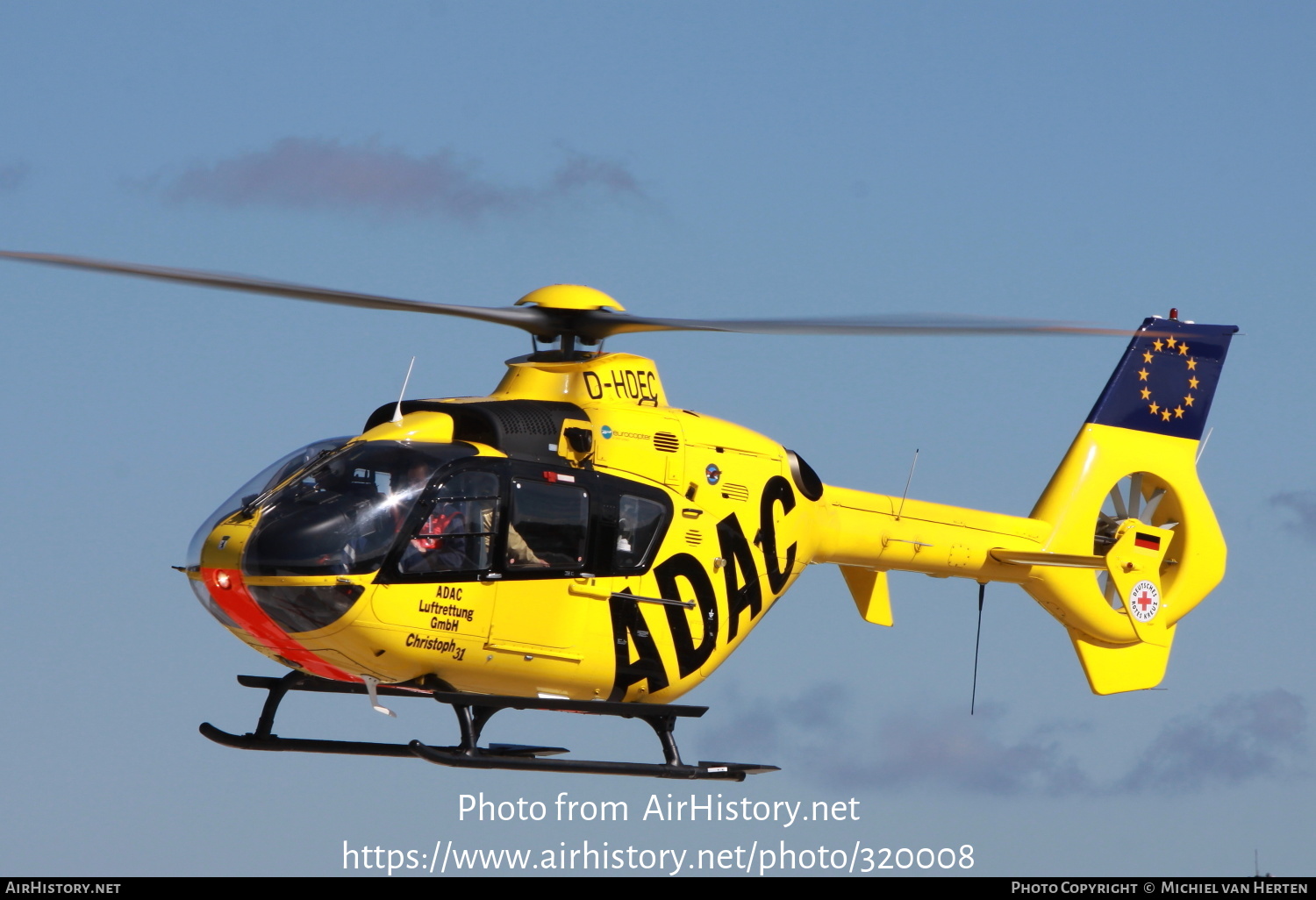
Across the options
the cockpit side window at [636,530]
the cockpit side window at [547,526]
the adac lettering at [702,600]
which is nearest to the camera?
the cockpit side window at [547,526]

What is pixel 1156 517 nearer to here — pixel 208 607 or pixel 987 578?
pixel 987 578

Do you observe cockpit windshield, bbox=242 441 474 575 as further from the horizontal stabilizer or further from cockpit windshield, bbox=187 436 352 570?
the horizontal stabilizer

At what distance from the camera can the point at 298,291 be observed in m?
18.4

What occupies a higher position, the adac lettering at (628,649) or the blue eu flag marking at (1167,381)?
the blue eu flag marking at (1167,381)

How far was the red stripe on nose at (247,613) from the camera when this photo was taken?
57.7ft

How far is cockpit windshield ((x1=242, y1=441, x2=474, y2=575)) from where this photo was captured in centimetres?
1730

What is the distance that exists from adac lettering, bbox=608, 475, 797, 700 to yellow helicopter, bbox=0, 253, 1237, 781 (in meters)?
0.03

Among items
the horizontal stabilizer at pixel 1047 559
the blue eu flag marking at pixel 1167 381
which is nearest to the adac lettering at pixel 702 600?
the horizontal stabilizer at pixel 1047 559

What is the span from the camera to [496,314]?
20.0m

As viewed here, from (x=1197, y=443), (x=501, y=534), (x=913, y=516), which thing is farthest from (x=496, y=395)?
(x=1197, y=443)

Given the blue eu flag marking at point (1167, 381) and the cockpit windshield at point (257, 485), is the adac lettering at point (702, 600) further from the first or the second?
the blue eu flag marking at point (1167, 381)

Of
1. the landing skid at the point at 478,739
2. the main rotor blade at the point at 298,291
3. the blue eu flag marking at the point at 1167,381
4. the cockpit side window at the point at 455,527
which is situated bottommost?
the landing skid at the point at 478,739

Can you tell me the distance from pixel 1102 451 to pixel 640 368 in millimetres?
8631

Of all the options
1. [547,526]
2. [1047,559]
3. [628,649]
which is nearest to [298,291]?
[547,526]
